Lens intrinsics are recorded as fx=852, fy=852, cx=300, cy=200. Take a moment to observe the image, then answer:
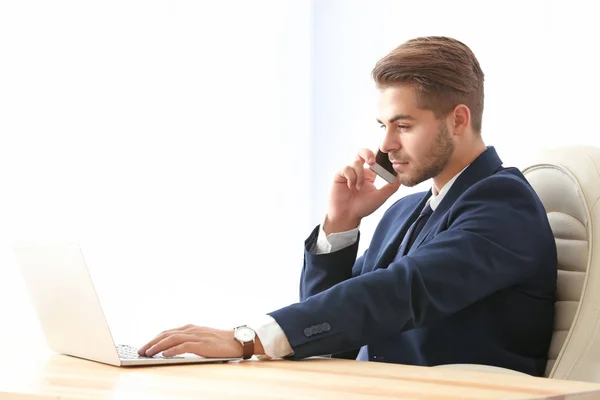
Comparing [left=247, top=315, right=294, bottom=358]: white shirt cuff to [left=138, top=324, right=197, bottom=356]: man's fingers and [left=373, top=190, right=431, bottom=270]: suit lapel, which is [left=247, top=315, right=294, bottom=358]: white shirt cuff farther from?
[left=373, top=190, right=431, bottom=270]: suit lapel

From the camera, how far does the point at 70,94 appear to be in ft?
9.10

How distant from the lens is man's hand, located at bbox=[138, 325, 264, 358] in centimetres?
135

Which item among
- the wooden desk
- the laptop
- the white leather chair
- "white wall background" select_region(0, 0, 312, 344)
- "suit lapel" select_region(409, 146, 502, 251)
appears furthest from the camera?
"white wall background" select_region(0, 0, 312, 344)

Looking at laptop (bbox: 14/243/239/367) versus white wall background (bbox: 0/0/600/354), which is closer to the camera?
laptop (bbox: 14/243/239/367)

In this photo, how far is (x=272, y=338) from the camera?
1.39 metres

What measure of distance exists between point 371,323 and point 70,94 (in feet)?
5.50

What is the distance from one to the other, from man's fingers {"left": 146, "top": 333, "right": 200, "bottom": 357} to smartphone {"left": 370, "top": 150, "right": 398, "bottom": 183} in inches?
29.2

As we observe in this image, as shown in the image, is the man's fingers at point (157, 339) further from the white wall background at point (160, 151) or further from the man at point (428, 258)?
the white wall background at point (160, 151)

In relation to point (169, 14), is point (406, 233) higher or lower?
lower

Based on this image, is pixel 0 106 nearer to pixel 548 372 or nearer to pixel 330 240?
pixel 330 240

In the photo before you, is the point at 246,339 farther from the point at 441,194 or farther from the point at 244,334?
the point at 441,194

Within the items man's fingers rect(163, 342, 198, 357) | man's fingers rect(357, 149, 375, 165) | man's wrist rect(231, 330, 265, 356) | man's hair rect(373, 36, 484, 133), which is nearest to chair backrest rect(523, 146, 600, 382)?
man's hair rect(373, 36, 484, 133)

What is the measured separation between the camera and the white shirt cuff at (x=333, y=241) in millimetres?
1953

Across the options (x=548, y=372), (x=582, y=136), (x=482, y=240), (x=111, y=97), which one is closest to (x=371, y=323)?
(x=482, y=240)
